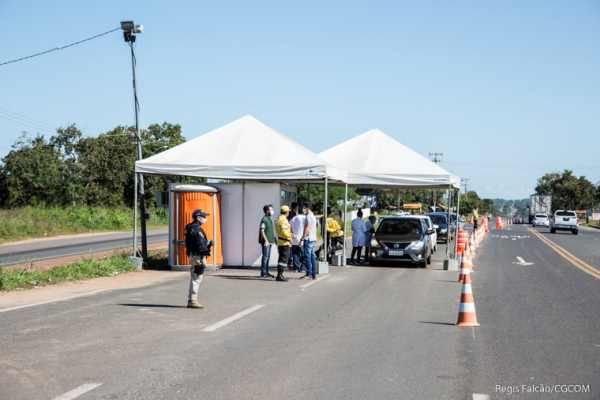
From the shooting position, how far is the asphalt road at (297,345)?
683cm

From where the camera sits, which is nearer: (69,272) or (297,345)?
(297,345)

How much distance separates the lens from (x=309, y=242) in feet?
59.9

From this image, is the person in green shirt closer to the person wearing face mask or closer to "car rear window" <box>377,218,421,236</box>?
the person wearing face mask

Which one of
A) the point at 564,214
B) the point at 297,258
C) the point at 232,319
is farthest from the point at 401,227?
the point at 564,214

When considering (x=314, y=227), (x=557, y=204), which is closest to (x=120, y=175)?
(x=314, y=227)

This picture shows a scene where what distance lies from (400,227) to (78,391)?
Result: 1767 cm

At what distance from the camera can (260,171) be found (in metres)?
19.3

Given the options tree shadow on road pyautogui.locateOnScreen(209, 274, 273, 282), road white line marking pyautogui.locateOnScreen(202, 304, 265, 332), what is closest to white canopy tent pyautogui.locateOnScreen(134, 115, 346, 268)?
tree shadow on road pyautogui.locateOnScreen(209, 274, 273, 282)

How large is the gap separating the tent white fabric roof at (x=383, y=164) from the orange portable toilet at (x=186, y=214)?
14.8 ft

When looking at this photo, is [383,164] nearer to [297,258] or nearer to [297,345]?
[297,258]

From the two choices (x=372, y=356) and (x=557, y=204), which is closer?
(x=372, y=356)

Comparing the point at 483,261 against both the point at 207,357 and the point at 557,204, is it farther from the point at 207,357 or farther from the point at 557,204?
the point at 557,204

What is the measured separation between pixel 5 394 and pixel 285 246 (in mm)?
11277

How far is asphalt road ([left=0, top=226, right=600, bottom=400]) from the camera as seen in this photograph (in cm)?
683
